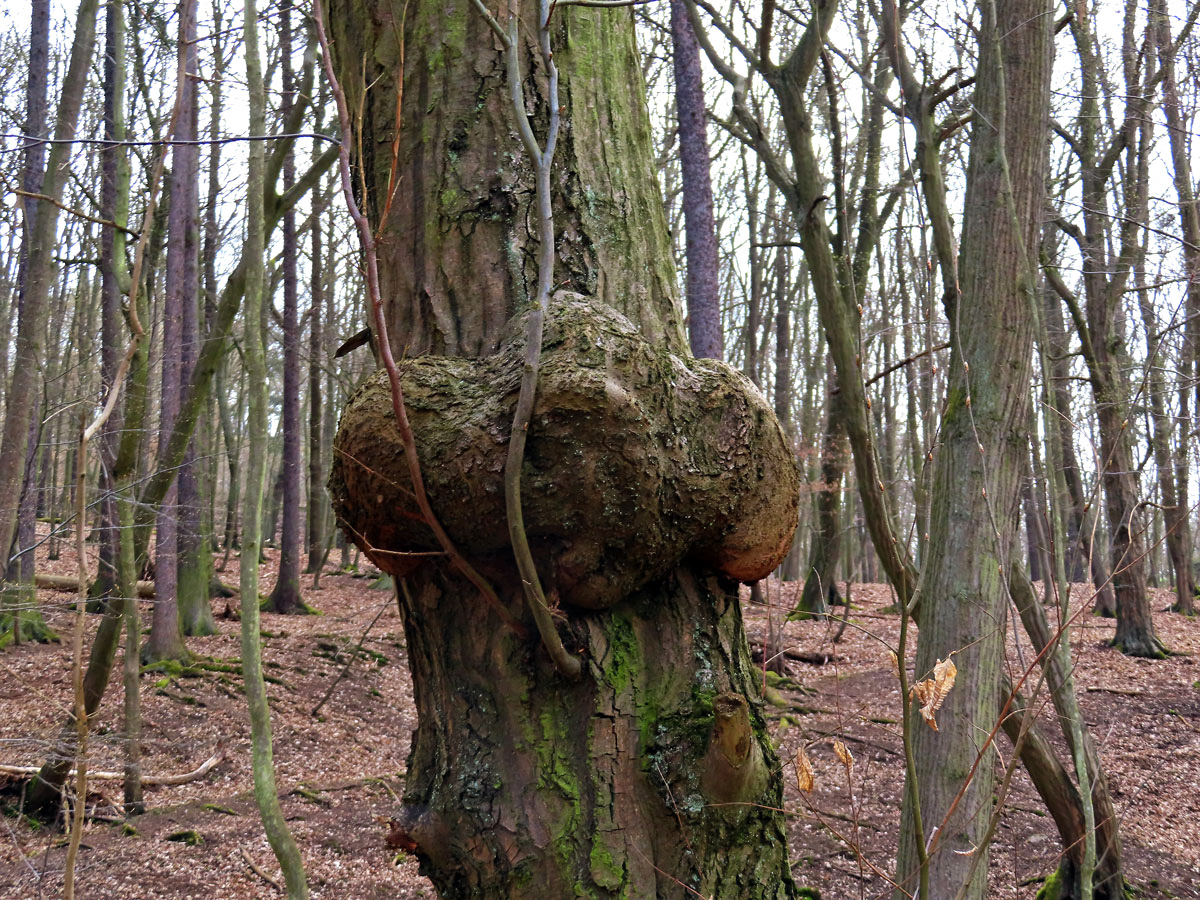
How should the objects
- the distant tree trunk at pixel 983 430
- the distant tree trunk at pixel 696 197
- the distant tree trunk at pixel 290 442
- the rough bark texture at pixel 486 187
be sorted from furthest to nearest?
the distant tree trunk at pixel 290 442 < the distant tree trunk at pixel 696 197 < the distant tree trunk at pixel 983 430 < the rough bark texture at pixel 486 187

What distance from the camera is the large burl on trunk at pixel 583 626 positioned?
1.43 metres

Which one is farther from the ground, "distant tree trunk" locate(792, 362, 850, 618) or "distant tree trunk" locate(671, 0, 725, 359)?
"distant tree trunk" locate(671, 0, 725, 359)

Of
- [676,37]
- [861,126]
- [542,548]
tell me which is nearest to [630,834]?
[542,548]

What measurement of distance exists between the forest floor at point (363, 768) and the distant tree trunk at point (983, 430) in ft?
1.28

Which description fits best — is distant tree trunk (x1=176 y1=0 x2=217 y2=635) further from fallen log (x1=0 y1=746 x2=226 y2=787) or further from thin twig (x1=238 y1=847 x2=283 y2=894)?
thin twig (x1=238 y1=847 x2=283 y2=894)

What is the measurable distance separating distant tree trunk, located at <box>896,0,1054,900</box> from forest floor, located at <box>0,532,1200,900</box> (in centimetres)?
39

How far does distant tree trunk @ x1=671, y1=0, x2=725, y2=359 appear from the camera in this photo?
26.5 ft

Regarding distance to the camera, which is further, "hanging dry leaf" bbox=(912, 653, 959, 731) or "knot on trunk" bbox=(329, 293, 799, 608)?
"knot on trunk" bbox=(329, 293, 799, 608)

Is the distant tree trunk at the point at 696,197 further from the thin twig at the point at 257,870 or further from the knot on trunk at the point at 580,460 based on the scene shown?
the knot on trunk at the point at 580,460

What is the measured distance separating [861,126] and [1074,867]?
11.5m

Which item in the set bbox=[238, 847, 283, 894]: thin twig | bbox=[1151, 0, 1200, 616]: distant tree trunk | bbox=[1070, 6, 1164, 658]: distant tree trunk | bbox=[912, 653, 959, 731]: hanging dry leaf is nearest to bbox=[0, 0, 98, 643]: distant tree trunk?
bbox=[238, 847, 283, 894]: thin twig

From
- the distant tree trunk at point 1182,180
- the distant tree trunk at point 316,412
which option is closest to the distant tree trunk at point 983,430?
the distant tree trunk at point 1182,180

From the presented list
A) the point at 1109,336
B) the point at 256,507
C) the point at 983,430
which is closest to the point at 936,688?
the point at 983,430

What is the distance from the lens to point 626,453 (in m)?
1.44
